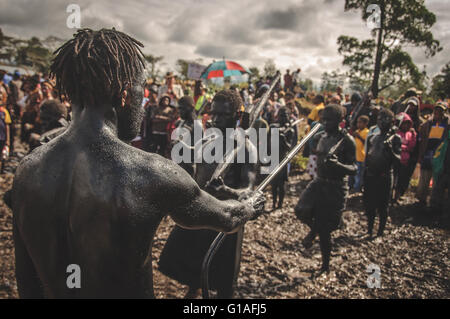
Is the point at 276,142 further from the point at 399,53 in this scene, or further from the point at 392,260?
the point at 399,53

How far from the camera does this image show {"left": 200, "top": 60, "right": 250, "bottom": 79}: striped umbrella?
9.89 meters

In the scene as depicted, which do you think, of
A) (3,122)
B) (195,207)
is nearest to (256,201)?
(195,207)

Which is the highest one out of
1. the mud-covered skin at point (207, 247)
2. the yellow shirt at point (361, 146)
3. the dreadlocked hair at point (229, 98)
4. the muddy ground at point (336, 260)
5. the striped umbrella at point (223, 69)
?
the striped umbrella at point (223, 69)

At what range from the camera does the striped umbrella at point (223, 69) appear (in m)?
9.89

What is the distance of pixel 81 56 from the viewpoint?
47.2 inches

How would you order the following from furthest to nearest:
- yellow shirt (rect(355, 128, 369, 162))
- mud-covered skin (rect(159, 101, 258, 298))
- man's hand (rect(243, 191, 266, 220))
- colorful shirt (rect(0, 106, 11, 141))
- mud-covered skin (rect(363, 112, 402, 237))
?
yellow shirt (rect(355, 128, 369, 162))
colorful shirt (rect(0, 106, 11, 141))
mud-covered skin (rect(363, 112, 402, 237))
mud-covered skin (rect(159, 101, 258, 298))
man's hand (rect(243, 191, 266, 220))

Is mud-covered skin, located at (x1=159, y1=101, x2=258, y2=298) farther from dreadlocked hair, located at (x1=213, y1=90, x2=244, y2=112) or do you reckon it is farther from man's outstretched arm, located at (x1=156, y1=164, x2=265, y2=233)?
man's outstretched arm, located at (x1=156, y1=164, x2=265, y2=233)

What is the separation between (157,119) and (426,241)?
6533 millimetres

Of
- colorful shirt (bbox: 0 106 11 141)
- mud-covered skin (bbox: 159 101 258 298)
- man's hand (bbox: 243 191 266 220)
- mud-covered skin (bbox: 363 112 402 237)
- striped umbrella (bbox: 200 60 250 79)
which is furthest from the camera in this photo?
striped umbrella (bbox: 200 60 250 79)

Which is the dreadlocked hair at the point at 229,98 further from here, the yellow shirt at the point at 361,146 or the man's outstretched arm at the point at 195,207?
the yellow shirt at the point at 361,146

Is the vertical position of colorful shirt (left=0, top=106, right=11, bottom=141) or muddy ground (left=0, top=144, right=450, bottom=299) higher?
colorful shirt (left=0, top=106, right=11, bottom=141)

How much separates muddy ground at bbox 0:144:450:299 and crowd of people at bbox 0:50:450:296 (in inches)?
13.7

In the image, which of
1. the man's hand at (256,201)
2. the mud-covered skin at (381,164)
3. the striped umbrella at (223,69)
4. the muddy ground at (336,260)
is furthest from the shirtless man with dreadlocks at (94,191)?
the striped umbrella at (223,69)

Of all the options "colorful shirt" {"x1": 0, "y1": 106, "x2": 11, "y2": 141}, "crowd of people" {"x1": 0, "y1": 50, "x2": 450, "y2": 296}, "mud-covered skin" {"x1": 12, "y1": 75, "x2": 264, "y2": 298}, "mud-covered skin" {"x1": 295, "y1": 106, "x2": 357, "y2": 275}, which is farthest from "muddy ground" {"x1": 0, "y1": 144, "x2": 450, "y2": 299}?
"mud-covered skin" {"x1": 12, "y1": 75, "x2": 264, "y2": 298}
